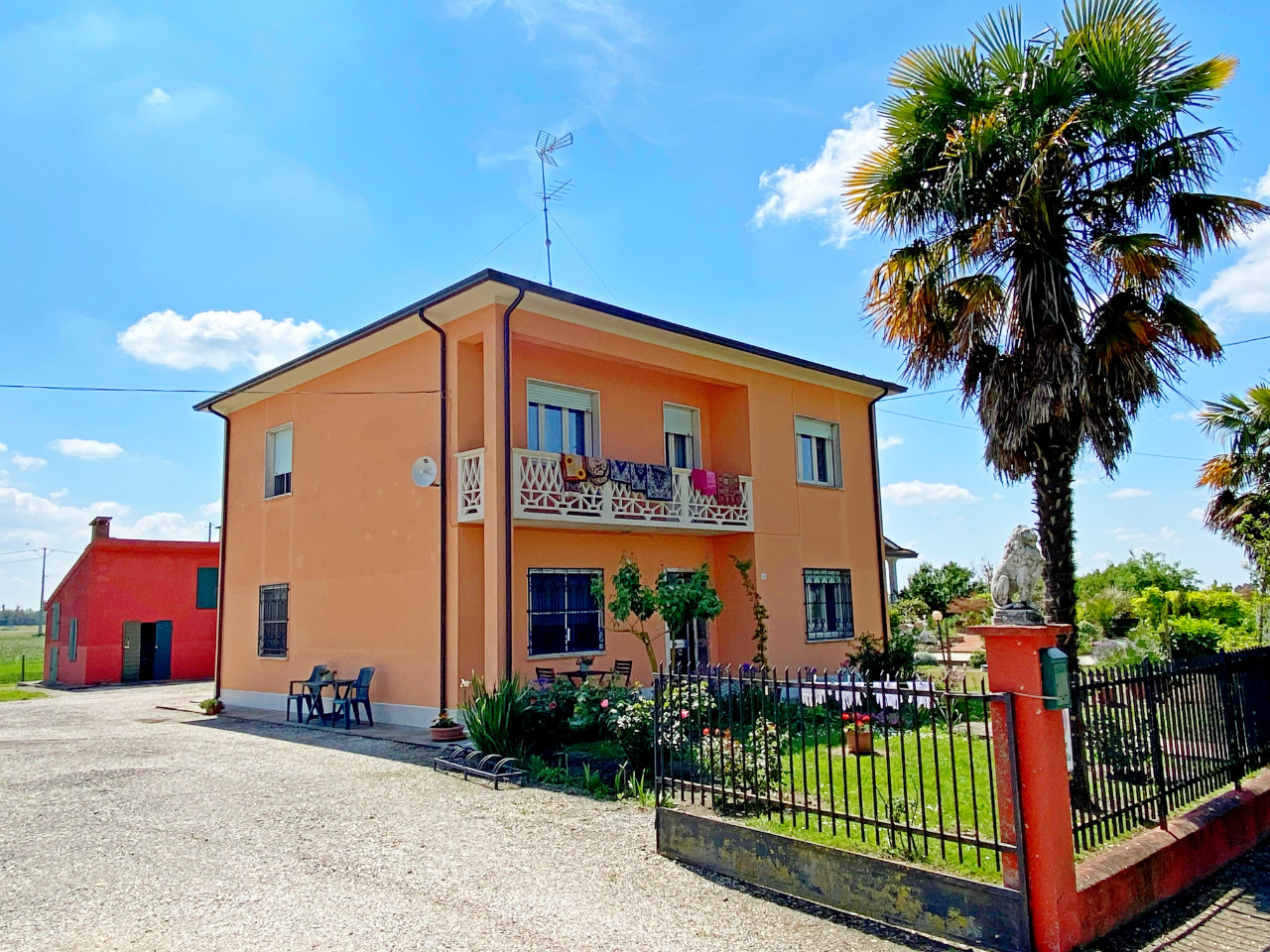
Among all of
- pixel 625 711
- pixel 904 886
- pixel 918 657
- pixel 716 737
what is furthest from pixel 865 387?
pixel 904 886

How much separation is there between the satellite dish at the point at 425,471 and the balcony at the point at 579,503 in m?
0.46

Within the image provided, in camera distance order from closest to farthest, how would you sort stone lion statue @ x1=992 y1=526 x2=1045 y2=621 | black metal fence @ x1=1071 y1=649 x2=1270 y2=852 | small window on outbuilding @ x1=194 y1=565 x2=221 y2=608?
black metal fence @ x1=1071 y1=649 x2=1270 y2=852 < stone lion statue @ x1=992 y1=526 x2=1045 y2=621 < small window on outbuilding @ x1=194 y1=565 x2=221 y2=608

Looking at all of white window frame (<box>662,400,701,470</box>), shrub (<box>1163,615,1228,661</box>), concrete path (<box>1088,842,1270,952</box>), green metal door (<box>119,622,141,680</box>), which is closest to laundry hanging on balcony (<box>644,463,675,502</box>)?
white window frame (<box>662,400,701,470</box>)

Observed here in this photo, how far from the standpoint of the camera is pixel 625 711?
872cm

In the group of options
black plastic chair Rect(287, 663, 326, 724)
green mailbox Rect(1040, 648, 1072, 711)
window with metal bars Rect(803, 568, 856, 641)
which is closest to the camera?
green mailbox Rect(1040, 648, 1072, 711)

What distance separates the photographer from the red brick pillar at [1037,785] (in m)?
4.57

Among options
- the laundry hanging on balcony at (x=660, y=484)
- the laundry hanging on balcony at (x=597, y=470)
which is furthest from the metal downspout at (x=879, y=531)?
the laundry hanging on balcony at (x=597, y=470)

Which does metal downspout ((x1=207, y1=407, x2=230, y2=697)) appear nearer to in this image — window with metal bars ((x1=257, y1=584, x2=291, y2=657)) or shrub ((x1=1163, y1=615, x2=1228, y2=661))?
window with metal bars ((x1=257, y1=584, x2=291, y2=657))

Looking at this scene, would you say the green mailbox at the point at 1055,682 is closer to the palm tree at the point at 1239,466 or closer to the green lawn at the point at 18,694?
the palm tree at the point at 1239,466

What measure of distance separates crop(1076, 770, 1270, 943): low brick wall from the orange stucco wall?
8026 mm

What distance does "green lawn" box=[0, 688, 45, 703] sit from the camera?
70.1ft

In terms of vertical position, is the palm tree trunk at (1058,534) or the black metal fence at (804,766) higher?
the palm tree trunk at (1058,534)

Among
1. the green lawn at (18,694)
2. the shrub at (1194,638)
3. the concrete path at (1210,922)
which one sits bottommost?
the concrete path at (1210,922)

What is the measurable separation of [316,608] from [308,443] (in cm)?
305
